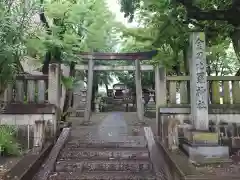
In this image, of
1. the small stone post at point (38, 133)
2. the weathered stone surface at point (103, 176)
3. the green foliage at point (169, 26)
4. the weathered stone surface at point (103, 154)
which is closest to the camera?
the weathered stone surface at point (103, 176)

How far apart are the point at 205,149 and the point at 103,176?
8.89 feet

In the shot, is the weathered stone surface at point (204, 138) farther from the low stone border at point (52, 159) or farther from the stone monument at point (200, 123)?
A: the low stone border at point (52, 159)

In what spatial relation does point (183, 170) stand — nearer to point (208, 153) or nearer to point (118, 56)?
point (208, 153)

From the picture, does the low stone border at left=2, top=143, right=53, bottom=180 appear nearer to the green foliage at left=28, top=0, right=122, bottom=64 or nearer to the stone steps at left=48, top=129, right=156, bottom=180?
the stone steps at left=48, top=129, right=156, bottom=180

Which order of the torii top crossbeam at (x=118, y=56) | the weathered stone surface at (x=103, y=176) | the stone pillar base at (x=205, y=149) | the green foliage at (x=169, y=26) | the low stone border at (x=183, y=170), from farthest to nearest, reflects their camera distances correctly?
the torii top crossbeam at (x=118, y=56), the green foliage at (x=169, y=26), the stone pillar base at (x=205, y=149), the weathered stone surface at (x=103, y=176), the low stone border at (x=183, y=170)

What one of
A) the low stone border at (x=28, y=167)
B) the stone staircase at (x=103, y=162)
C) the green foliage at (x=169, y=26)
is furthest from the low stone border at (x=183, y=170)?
the green foliage at (x=169, y=26)

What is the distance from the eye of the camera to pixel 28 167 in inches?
234

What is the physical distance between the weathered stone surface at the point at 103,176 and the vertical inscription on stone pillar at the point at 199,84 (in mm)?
2104

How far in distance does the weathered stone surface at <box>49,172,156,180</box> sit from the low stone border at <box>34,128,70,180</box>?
6.8 inches

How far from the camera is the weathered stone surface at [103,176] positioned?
255 inches

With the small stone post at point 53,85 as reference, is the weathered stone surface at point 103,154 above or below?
below

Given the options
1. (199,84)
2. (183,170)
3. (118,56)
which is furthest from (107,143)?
(118,56)

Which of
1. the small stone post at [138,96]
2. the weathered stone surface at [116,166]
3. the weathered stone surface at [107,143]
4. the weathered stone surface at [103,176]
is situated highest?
the small stone post at [138,96]

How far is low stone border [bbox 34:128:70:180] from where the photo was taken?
21.5ft
